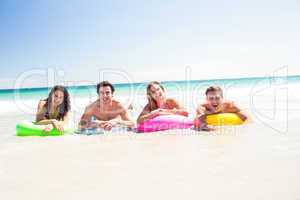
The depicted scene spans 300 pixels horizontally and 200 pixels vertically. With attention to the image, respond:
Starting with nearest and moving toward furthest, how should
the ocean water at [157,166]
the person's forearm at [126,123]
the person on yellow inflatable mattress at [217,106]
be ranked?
1. the ocean water at [157,166]
2. the person's forearm at [126,123]
3. the person on yellow inflatable mattress at [217,106]

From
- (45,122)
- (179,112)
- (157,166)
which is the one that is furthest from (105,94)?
(157,166)

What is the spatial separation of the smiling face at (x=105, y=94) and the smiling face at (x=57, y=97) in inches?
26.4

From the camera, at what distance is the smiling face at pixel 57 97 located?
17.5 ft

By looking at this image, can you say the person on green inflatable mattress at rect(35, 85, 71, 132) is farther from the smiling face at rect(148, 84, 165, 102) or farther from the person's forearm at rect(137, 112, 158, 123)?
the smiling face at rect(148, 84, 165, 102)

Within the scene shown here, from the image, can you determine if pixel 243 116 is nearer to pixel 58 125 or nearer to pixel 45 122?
pixel 58 125

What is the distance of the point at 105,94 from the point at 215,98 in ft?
6.24

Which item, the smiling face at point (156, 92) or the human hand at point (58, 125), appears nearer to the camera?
the human hand at point (58, 125)

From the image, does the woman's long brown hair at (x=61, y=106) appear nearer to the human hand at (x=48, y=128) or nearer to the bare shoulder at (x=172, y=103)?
the human hand at (x=48, y=128)

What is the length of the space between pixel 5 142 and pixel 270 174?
3.56m

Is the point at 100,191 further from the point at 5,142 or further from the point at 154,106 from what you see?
the point at 154,106

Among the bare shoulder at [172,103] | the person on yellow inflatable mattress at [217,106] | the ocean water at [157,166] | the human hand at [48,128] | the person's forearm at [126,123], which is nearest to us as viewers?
the ocean water at [157,166]

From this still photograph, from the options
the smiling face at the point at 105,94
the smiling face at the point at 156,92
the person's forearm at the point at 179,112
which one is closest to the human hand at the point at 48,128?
the smiling face at the point at 105,94

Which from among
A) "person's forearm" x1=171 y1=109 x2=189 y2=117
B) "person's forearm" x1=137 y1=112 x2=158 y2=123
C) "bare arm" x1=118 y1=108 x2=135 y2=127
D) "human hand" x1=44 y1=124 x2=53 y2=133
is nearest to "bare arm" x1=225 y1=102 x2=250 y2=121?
"person's forearm" x1=171 y1=109 x2=189 y2=117

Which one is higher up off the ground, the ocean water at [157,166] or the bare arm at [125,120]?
the bare arm at [125,120]
